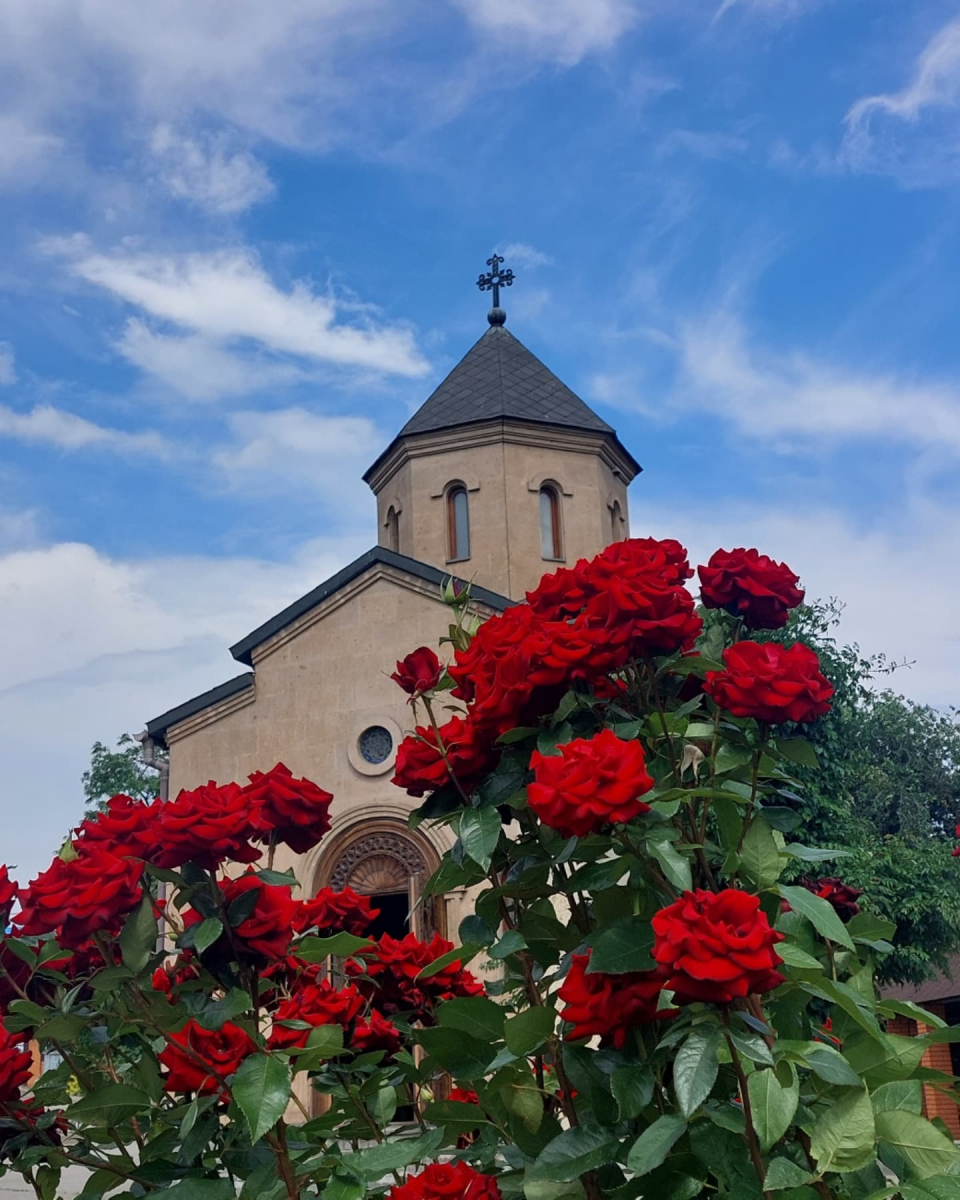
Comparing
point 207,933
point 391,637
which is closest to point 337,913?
point 207,933

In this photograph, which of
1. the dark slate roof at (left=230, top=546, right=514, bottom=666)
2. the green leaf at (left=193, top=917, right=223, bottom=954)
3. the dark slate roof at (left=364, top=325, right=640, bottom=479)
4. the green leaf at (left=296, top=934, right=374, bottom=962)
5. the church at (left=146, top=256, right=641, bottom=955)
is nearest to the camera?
the green leaf at (left=193, top=917, right=223, bottom=954)

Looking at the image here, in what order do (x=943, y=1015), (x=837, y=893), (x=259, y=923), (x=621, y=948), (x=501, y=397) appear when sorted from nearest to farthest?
1. (x=621, y=948)
2. (x=259, y=923)
3. (x=837, y=893)
4. (x=501, y=397)
5. (x=943, y=1015)

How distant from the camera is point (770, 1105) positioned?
1757 mm

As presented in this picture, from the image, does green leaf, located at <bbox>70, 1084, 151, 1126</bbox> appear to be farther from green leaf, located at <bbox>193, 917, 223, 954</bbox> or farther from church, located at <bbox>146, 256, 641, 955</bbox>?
church, located at <bbox>146, 256, 641, 955</bbox>

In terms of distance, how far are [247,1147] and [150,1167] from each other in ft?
0.74

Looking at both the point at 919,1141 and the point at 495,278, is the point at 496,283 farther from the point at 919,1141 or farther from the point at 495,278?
the point at 919,1141

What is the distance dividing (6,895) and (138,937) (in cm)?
55

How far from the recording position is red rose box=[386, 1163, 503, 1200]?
2131 millimetres

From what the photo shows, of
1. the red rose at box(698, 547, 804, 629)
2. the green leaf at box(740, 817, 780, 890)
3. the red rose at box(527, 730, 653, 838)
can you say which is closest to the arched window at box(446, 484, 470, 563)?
the red rose at box(698, 547, 804, 629)

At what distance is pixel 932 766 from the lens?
102 feet

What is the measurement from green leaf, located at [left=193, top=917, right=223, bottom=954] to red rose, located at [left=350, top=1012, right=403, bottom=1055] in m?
0.85

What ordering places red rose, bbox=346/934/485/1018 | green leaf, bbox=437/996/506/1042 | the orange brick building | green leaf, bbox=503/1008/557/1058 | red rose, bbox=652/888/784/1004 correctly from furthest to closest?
the orange brick building → red rose, bbox=346/934/485/1018 → green leaf, bbox=437/996/506/1042 → green leaf, bbox=503/1008/557/1058 → red rose, bbox=652/888/784/1004

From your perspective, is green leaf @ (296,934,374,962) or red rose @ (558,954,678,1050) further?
green leaf @ (296,934,374,962)

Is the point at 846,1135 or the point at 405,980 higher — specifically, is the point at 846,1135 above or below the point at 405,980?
below
